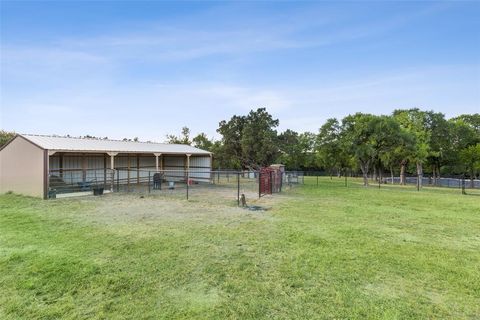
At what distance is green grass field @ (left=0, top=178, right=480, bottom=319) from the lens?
3373mm

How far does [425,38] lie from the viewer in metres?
14.2

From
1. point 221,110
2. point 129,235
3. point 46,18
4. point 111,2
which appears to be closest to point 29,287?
point 129,235

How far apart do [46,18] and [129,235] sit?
11.6 meters

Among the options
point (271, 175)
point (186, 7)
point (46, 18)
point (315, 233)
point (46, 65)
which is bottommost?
point (315, 233)

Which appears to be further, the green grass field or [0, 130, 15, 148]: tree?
[0, 130, 15, 148]: tree

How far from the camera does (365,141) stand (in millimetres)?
24047

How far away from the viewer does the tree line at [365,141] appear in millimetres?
23766

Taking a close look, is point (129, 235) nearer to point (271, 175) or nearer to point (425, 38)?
point (271, 175)

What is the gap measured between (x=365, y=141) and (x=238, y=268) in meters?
22.7

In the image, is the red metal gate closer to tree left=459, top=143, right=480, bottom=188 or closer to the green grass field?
the green grass field

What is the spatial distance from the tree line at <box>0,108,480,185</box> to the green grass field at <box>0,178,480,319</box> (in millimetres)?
16417

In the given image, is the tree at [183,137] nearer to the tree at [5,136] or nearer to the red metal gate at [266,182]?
the tree at [5,136]

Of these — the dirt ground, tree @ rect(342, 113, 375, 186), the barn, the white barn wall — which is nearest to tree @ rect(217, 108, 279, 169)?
tree @ rect(342, 113, 375, 186)

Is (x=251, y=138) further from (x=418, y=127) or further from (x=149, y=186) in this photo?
(x=418, y=127)
